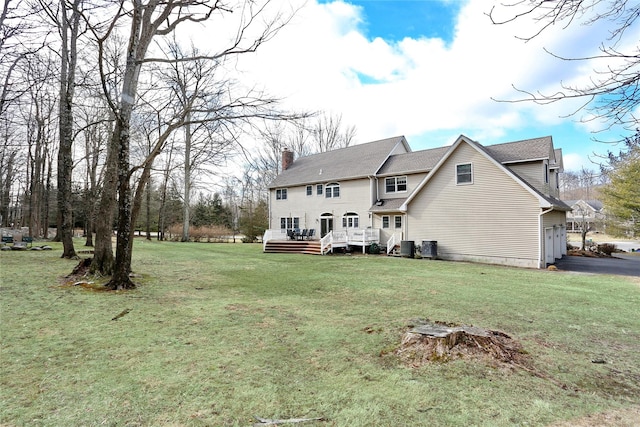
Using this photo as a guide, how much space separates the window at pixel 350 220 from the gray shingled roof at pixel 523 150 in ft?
29.1

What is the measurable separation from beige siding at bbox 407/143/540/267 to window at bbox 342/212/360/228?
4.41 meters

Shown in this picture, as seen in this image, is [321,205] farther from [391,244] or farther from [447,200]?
[447,200]

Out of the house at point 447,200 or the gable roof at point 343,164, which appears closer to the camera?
the house at point 447,200

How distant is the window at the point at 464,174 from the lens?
1577 cm

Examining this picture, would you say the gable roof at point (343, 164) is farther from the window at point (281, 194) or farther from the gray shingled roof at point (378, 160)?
the window at point (281, 194)

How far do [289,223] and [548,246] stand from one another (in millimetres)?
16879

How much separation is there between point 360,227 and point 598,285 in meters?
13.0

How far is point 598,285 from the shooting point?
9703 mm

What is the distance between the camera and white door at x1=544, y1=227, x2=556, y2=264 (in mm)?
14641

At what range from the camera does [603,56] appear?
2830mm

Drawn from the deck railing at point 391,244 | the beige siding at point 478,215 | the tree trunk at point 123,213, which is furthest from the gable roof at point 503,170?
the tree trunk at point 123,213

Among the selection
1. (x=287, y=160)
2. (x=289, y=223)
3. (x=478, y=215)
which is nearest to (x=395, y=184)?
(x=478, y=215)

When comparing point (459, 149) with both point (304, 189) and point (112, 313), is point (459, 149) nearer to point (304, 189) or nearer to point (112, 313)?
point (304, 189)

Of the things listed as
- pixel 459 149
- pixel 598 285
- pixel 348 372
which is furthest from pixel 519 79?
pixel 459 149
